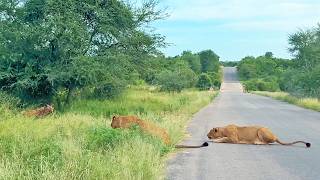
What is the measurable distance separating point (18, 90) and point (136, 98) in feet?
35.4

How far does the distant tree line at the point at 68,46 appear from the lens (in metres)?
25.5

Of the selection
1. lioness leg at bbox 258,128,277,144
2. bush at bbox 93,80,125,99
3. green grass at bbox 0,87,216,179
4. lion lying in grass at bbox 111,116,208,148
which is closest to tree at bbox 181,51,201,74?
bush at bbox 93,80,125,99

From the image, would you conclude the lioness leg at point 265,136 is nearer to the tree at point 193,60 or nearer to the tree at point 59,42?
the tree at point 59,42

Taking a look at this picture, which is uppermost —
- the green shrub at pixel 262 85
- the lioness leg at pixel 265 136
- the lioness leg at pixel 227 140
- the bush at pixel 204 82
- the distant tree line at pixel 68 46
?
the distant tree line at pixel 68 46

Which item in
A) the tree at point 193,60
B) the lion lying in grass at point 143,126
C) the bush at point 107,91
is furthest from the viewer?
the tree at point 193,60

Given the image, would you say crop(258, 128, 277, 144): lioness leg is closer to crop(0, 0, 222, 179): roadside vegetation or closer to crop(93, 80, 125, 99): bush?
crop(0, 0, 222, 179): roadside vegetation

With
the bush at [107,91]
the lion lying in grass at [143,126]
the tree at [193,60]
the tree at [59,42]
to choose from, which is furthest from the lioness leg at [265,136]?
the tree at [193,60]

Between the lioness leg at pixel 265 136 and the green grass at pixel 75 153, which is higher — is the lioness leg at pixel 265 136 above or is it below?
below

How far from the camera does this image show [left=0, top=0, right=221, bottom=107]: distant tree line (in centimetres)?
2550

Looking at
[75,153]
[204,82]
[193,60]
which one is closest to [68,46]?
[75,153]

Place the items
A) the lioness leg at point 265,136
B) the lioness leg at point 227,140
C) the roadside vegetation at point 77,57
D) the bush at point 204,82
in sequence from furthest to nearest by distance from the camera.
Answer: the bush at point 204,82 < the roadside vegetation at point 77,57 < the lioness leg at point 227,140 < the lioness leg at point 265,136

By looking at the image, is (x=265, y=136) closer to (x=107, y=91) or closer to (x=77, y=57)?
(x=77, y=57)

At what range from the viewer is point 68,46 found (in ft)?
84.7

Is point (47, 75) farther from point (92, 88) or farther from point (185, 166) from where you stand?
point (185, 166)
